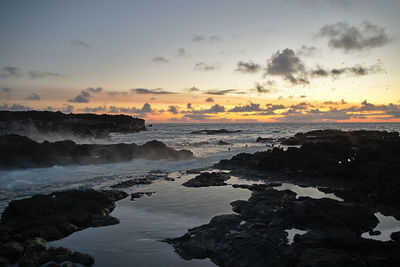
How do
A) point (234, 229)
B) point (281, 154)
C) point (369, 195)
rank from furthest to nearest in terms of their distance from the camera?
point (281, 154), point (369, 195), point (234, 229)

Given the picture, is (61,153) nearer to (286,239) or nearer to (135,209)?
(135,209)

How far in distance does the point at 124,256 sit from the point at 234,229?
13.0 ft

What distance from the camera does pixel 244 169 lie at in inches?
992

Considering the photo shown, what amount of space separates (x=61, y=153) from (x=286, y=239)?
79.9 ft

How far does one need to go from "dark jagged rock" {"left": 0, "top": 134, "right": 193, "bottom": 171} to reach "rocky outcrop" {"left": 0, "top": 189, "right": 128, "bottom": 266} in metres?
13.6

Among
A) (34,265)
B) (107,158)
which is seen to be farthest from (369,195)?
(107,158)

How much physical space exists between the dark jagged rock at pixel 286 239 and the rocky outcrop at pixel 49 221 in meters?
3.77

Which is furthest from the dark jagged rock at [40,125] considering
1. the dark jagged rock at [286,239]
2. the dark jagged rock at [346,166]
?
the dark jagged rock at [286,239]

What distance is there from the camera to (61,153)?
1069 inches

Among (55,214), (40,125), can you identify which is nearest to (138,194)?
(55,214)

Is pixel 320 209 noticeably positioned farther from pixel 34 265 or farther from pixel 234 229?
pixel 34 265

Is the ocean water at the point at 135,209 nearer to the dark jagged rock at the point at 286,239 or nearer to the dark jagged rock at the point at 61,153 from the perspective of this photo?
the dark jagged rock at the point at 286,239

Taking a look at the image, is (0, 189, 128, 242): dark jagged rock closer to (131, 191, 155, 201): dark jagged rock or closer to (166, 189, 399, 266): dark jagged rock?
(131, 191, 155, 201): dark jagged rock

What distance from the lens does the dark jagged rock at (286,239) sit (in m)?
7.63
